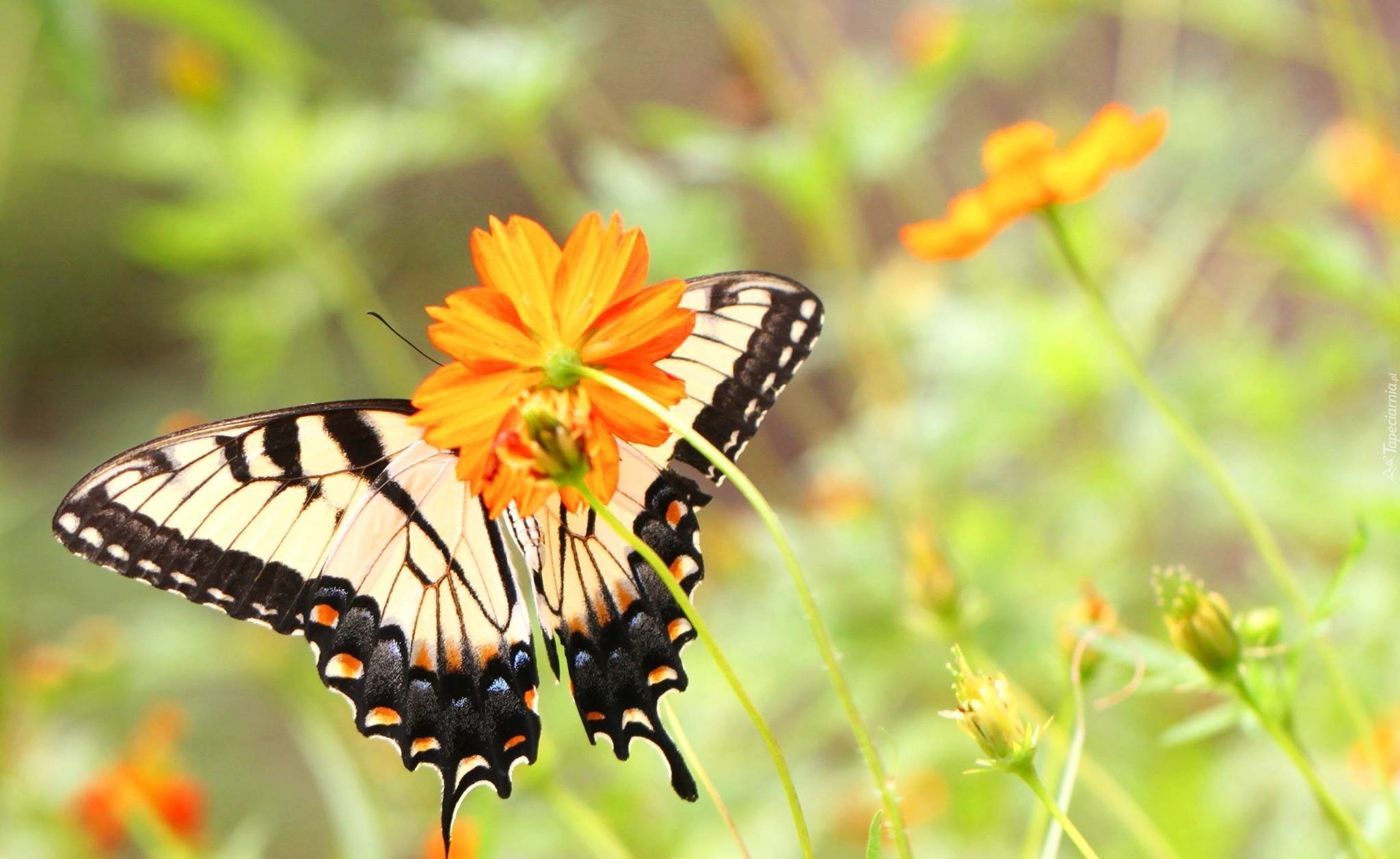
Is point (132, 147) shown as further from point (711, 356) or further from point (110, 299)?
point (110, 299)

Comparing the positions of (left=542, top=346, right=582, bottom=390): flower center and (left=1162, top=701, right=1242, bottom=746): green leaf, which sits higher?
(left=542, top=346, right=582, bottom=390): flower center

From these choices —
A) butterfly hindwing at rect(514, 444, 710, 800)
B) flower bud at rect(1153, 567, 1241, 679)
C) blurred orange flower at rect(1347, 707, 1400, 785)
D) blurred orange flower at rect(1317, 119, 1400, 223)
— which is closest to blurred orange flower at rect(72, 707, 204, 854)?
butterfly hindwing at rect(514, 444, 710, 800)

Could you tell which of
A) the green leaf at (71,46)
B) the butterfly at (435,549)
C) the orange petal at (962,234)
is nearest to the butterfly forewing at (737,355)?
the butterfly at (435,549)

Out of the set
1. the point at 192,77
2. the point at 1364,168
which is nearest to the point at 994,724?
the point at 1364,168

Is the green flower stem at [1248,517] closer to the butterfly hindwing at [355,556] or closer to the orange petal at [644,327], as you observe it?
the orange petal at [644,327]

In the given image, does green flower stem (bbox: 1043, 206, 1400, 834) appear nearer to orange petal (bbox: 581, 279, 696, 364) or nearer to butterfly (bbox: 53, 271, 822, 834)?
butterfly (bbox: 53, 271, 822, 834)

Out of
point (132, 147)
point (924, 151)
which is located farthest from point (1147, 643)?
point (924, 151)
